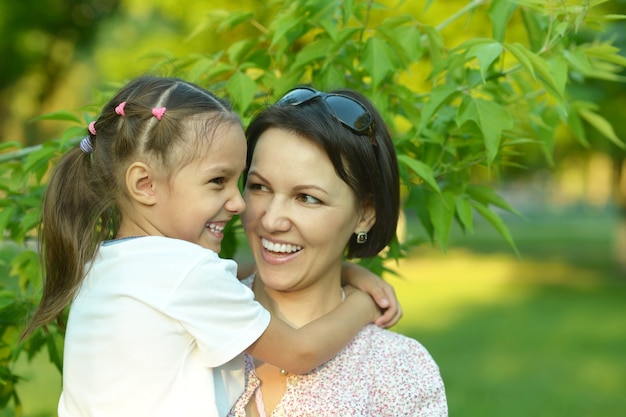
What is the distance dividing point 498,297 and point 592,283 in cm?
333

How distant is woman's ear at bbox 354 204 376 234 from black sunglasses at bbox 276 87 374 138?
11.2 inches

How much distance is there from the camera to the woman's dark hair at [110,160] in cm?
236

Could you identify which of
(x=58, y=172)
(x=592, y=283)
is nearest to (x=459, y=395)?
(x=58, y=172)

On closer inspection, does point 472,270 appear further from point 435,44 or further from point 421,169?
point 421,169

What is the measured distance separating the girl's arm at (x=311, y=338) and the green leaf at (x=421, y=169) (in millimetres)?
454

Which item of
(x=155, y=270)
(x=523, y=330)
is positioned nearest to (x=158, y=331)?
(x=155, y=270)

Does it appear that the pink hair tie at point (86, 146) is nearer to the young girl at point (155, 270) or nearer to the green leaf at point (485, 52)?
the young girl at point (155, 270)

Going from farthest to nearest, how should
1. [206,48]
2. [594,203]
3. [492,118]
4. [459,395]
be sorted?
[594,203]
[206,48]
[459,395]
[492,118]

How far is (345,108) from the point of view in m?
2.67

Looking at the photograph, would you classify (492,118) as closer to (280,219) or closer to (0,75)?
(280,219)

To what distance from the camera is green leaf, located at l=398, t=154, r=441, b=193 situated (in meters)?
2.95

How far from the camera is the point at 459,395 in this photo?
914 cm

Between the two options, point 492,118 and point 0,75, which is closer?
point 492,118

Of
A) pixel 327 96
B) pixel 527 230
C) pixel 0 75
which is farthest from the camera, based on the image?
pixel 527 230
